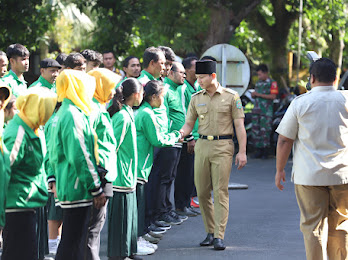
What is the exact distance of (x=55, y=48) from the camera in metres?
35.8

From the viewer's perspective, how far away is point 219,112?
7.66m

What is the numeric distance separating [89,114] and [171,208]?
11.9 feet

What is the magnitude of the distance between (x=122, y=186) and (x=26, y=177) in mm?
1443

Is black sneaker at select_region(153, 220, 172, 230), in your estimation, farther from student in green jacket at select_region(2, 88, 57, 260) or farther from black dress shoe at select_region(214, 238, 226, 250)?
student in green jacket at select_region(2, 88, 57, 260)

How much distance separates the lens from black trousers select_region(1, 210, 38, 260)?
213 inches

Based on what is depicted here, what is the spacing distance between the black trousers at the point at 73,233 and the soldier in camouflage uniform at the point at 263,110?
9864 mm

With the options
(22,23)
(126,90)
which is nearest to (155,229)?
(126,90)

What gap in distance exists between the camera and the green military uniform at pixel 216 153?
7629mm

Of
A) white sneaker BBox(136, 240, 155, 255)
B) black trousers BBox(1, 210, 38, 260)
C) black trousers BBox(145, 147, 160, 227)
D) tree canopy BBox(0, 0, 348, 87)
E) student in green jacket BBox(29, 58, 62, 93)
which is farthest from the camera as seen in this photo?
tree canopy BBox(0, 0, 348, 87)

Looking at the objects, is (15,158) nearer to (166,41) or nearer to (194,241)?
(194,241)

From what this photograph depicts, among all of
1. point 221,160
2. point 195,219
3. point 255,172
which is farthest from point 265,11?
point 221,160

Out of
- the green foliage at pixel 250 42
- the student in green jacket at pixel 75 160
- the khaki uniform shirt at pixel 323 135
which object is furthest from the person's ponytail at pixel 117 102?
the green foliage at pixel 250 42

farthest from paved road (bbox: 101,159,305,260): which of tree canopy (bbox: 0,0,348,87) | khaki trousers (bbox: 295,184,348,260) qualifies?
tree canopy (bbox: 0,0,348,87)

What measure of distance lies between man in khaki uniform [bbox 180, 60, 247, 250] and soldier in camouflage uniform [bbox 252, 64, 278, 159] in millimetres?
7436
